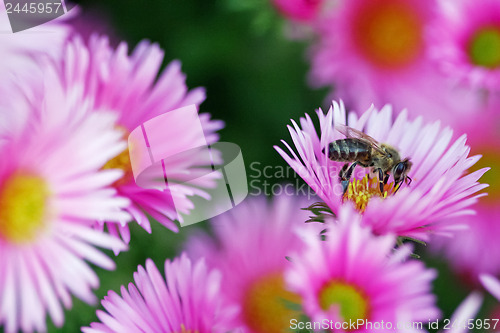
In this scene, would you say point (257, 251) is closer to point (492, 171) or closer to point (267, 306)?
point (267, 306)

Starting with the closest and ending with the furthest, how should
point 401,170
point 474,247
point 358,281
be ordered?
point 358,281 → point 401,170 → point 474,247

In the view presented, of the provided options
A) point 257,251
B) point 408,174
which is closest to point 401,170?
point 408,174

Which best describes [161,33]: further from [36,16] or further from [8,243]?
[8,243]

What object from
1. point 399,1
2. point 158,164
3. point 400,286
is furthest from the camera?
point 399,1

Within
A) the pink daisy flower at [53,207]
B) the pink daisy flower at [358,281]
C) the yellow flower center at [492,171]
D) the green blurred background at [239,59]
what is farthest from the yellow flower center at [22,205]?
the yellow flower center at [492,171]

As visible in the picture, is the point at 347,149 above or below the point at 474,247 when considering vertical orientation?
above

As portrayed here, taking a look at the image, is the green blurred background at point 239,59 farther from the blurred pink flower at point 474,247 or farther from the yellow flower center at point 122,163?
the yellow flower center at point 122,163

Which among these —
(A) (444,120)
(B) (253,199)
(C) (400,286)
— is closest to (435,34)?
(A) (444,120)

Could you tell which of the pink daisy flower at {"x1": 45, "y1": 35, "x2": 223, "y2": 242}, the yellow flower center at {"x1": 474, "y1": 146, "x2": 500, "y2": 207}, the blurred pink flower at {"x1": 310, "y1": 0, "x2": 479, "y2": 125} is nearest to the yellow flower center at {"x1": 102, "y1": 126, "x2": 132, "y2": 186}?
the pink daisy flower at {"x1": 45, "y1": 35, "x2": 223, "y2": 242}
